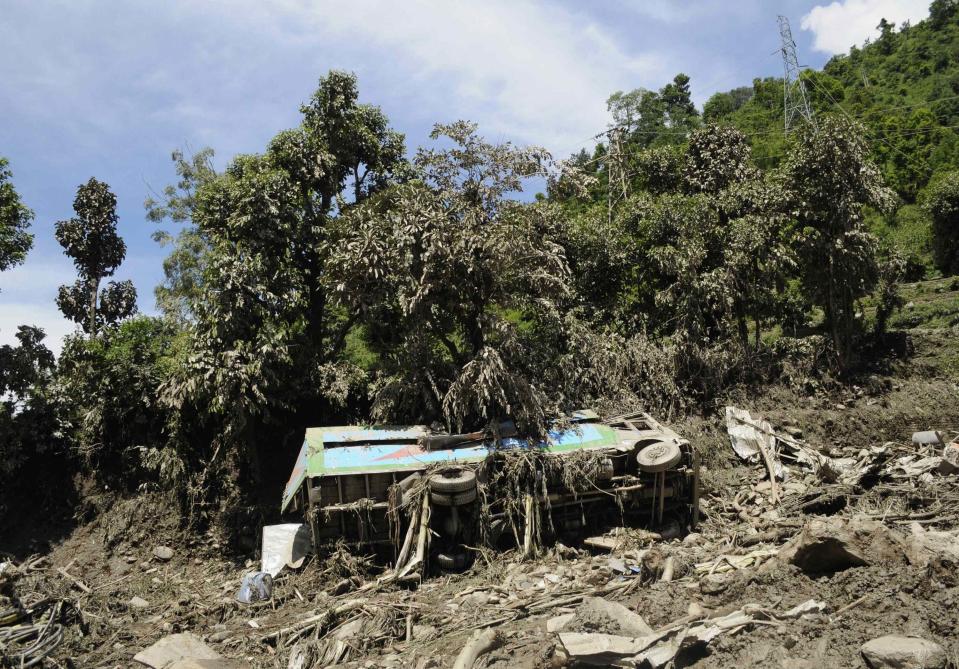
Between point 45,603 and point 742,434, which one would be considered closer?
point 45,603

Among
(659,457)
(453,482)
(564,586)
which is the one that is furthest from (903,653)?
(453,482)

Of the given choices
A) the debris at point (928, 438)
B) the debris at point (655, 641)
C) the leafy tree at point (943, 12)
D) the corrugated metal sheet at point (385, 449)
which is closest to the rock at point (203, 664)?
the corrugated metal sheet at point (385, 449)

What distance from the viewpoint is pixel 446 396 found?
10602 millimetres

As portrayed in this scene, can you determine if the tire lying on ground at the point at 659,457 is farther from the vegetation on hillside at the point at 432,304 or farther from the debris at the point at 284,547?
the debris at the point at 284,547

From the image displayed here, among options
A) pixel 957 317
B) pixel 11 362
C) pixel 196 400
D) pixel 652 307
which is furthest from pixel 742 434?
pixel 11 362

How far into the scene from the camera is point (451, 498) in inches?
360

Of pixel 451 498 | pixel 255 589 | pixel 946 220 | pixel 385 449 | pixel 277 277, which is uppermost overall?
pixel 946 220

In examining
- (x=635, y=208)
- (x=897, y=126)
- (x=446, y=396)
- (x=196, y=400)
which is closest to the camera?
(x=446, y=396)

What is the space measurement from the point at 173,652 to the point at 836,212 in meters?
14.4

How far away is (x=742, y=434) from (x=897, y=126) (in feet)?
121

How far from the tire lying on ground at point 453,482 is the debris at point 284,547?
7.90 feet

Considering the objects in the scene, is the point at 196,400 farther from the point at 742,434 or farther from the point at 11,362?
the point at 742,434

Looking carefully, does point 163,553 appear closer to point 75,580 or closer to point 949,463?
point 75,580

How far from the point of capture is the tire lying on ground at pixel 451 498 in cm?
913
